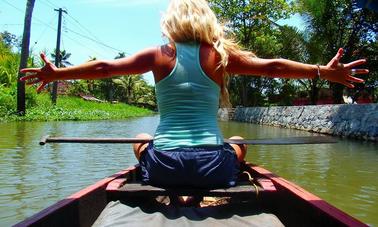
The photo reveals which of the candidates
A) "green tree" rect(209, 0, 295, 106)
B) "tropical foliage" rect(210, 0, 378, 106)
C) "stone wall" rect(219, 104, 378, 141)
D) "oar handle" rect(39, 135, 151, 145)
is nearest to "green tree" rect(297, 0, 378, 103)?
"tropical foliage" rect(210, 0, 378, 106)

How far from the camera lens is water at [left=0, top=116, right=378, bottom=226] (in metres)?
4.80

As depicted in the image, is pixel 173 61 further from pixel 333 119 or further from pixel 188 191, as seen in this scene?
pixel 333 119

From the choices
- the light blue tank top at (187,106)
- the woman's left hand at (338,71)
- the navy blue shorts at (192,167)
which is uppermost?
the woman's left hand at (338,71)

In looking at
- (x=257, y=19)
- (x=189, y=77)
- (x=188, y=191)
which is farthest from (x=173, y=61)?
(x=257, y=19)

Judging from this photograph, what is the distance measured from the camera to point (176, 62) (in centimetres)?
252

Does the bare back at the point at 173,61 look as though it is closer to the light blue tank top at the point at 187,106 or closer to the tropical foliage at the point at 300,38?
the light blue tank top at the point at 187,106

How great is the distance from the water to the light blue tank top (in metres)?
2.18

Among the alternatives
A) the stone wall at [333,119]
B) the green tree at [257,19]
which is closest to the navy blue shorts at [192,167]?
the stone wall at [333,119]

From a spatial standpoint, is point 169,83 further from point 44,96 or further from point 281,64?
point 44,96

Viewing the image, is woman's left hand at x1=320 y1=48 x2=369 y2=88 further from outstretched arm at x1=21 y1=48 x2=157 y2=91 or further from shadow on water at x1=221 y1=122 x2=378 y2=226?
shadow on water at x1=221 y1=122 x2=378 y2=226

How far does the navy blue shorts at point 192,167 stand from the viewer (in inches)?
94.6

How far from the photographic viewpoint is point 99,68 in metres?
2.58

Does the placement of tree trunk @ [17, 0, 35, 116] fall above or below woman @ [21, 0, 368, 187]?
above

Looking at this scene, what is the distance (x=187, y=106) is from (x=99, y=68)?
1.76 feet
